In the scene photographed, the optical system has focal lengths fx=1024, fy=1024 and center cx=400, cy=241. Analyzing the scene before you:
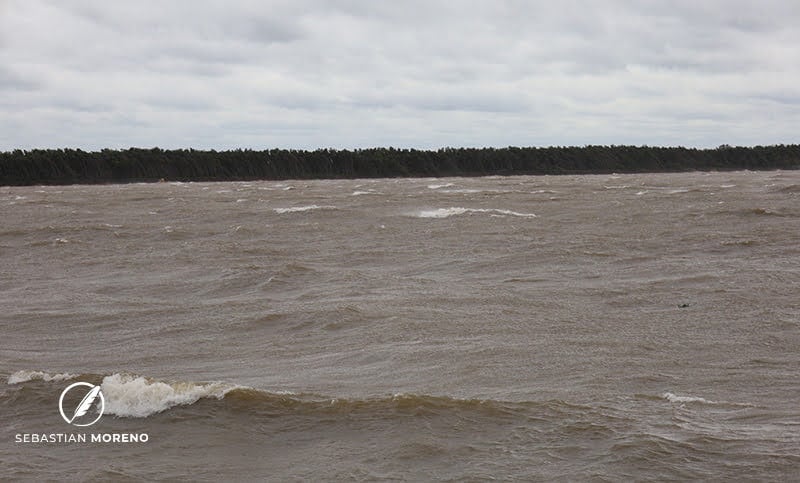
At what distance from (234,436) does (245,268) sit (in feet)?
29.3

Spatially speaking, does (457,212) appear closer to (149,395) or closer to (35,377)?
(35,377)

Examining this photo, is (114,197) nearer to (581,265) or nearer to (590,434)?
(581,265)

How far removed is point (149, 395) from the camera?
7609mm

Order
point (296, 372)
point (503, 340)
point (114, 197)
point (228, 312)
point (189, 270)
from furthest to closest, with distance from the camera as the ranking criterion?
point (114, 197) < point (189, 270) < point (228, 312) < point (503, 340) < point (296, 372)

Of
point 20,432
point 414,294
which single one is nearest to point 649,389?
point 20,432

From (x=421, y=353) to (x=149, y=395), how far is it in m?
2.60

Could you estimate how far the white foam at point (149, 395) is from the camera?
7.44 metres

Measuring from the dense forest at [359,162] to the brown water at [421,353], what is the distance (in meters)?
35.5

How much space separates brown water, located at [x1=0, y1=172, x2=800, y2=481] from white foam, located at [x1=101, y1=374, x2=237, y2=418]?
0.01m

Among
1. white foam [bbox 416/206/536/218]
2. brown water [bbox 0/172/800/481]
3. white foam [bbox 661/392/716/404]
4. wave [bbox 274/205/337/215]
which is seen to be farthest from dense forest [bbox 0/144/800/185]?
white foam [bbox 661/392/716/404]

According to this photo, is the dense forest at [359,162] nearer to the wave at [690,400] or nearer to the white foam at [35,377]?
the white foam at [35,377]

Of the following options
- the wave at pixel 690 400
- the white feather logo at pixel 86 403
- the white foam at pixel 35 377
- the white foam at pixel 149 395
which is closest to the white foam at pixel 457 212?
the white foam at pixel 35 377

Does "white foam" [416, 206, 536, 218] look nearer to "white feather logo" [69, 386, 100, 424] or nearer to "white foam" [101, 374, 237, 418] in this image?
"white foam" [101, 374, 237, 418]

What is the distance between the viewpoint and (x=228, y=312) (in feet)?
39.5
